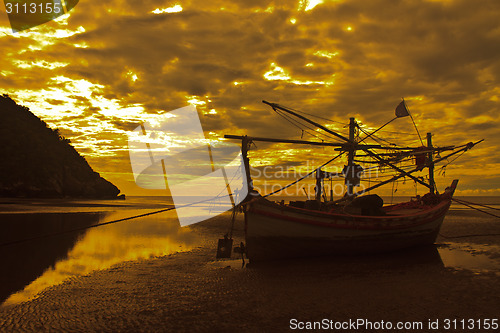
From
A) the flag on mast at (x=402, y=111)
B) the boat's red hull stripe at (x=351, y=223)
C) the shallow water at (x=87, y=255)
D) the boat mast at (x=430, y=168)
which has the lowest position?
the shallow water at (x=87, y=255)

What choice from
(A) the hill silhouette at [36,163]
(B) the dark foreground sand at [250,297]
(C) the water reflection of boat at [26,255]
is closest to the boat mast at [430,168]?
(B) the dark foreground sand at [250,297]

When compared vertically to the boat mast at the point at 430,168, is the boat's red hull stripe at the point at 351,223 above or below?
below

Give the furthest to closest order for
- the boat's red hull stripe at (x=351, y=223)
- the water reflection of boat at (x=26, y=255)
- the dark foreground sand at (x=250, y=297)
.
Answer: the boat's red hull stripe at (x=351, y=223), the water reflection of boat at (x=26, y=255), the dark foreground sand at (x=250, y=297)

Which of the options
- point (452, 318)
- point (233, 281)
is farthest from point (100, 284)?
point (452, 318)

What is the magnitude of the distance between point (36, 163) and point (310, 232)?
6195 centimetres

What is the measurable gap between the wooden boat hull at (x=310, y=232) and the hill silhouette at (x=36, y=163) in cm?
5764

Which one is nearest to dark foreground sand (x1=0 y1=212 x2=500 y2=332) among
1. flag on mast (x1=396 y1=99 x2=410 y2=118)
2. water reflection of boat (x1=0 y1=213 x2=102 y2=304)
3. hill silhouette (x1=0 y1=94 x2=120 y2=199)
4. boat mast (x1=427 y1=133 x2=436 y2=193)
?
water reflection of boat (x1=0 y1=213 x2=102 y2=304)

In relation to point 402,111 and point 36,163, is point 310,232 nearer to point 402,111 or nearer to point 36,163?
point 402,111

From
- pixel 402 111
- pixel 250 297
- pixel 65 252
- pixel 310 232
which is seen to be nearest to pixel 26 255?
pixel 65 252

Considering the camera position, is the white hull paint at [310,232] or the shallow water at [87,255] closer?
the shallow water at [87,255]

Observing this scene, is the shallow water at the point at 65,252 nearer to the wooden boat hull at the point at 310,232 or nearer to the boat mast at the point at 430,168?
the wooden boat hull at the point at 310,232

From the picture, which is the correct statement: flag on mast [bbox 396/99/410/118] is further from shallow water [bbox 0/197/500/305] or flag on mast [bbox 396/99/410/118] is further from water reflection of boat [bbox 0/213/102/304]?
water reflection of boat [bbox 0/213/102/304]

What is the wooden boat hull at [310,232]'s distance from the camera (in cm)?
1113

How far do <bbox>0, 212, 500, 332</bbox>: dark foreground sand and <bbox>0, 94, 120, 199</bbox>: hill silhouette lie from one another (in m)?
55.1
